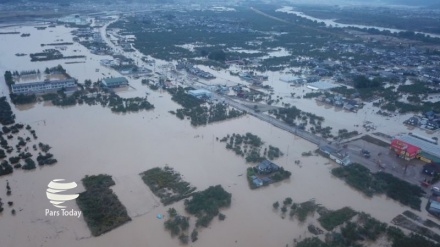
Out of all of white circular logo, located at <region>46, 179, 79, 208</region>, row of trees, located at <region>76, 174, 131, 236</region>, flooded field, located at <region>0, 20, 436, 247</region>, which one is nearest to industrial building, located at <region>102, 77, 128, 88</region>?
flooded field, located at <region>0, 20, 436, 247</region>

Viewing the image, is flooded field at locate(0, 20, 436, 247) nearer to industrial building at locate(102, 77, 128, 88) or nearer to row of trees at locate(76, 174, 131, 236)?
row of trees at locate(76, 174, 131, 236)

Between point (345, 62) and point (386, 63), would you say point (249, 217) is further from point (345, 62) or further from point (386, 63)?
point (386, 63)

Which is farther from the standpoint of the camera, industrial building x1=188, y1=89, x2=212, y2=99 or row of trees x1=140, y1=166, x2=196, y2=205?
industrial building x1=188, y1=89, x2=212, y2=99

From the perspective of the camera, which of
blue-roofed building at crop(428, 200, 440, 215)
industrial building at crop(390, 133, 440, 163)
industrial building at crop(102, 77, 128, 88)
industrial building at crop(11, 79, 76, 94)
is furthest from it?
industrial building at crop(102, 77, 128, 88)

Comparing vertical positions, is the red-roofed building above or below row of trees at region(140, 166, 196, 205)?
above

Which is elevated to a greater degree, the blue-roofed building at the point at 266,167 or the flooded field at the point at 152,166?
the blue-roofed building at the point at 266,167

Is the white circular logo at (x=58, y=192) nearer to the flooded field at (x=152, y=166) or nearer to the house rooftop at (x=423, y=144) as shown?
the flooded field at (x=152, y=166)

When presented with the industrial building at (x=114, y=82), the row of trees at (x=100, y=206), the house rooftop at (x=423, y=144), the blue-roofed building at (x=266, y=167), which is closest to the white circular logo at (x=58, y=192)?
the row of trees at (x=100, y=206)

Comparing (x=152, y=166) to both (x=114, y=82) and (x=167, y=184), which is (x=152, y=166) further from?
(x=114, y=82)
